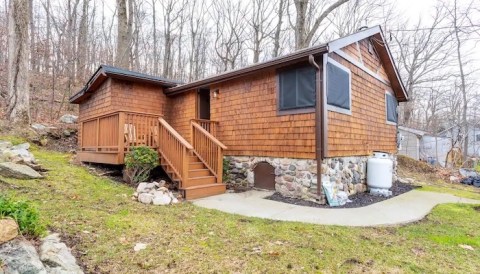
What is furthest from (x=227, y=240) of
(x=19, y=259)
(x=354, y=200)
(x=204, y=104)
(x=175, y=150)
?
(x=204, y=104)

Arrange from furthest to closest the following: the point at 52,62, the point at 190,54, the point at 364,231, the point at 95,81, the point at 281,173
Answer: the point at 190,54 → the point at 52,62 → the point at 95,81 → the point at 281,173 → the point at 364,231

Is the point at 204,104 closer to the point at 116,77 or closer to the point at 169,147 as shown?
the point at 116,77

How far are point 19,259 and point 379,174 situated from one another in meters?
7.56

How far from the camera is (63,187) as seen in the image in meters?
5.39

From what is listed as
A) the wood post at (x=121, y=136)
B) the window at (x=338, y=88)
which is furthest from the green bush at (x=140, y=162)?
A: the window at (x=338, y=88)

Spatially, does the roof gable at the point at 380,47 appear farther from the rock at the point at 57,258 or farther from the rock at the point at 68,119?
the rock at the point at 68,119

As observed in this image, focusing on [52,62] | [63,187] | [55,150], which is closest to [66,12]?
[52,62]

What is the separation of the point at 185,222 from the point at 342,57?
5437 mm

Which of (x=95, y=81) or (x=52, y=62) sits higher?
(x=52, y=62)

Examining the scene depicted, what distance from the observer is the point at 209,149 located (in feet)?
A: 23.5

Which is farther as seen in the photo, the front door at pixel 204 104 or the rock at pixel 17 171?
the front door at pixel 204 104

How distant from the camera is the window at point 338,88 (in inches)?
240

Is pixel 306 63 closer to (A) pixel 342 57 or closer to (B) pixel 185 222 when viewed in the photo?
(A) pixel 342 57

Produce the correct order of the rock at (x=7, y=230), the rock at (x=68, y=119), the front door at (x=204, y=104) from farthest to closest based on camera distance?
the rock at (x=68, y=119) → the front door at (x=204, y=104) → the rock at (x=7, y=230)
